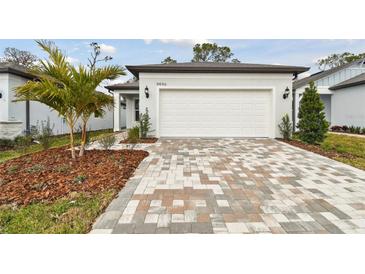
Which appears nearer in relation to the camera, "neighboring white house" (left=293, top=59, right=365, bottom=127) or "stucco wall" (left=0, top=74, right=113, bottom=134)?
"stucco wall" (left=0, top=74, right=113, bottom=134)

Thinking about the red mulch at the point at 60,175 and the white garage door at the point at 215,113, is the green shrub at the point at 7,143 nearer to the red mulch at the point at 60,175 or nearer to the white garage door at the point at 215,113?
the red mulch at the point at 60,175

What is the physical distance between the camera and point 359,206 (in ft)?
11.7

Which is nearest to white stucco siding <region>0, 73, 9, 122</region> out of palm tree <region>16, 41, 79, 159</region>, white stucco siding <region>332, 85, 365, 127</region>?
palm tree <region>16, 41, 79, 159</region>

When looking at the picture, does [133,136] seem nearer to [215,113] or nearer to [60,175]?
[215,113]

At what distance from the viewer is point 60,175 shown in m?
5.05

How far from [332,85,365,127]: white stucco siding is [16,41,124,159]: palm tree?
1649 centimetres

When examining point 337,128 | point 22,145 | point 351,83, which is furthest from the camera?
point 337,128

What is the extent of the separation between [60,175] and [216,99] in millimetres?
7787

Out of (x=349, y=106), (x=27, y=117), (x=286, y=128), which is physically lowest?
(x=286, y=128)

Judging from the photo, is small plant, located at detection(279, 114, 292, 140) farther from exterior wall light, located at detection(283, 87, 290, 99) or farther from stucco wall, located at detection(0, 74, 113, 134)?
stucco wall, located at detection(0, 74, 113, 134)

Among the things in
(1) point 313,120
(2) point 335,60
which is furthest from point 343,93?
(2) point 335,60

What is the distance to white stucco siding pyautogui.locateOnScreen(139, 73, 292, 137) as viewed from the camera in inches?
434
